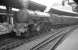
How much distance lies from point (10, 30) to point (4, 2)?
2.49m

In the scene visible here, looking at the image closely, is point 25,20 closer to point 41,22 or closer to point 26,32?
point 26,32

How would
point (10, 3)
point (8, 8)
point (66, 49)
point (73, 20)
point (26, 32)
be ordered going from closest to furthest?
point (66, 49)
point (26, 32)
point (10, 3)
point (8, 8)
point (73, 20)

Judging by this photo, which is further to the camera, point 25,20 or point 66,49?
point 25,20

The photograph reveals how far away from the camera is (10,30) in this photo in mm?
10453

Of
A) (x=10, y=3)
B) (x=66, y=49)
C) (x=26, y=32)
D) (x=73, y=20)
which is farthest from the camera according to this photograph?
(x=73, y=20)

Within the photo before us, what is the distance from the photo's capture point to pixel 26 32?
10.2m

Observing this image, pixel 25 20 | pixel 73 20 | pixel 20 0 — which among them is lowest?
pixel 73 20

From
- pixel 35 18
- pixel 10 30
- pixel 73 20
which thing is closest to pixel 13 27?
pixel 10 30

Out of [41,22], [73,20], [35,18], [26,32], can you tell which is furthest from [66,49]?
[73,20]

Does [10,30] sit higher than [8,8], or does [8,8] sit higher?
[8,8]

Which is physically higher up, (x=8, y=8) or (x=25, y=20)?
(x=8, y=8)

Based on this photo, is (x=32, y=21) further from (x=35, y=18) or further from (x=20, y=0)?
(x=20, y=0)

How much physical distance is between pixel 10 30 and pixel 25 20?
1575mm

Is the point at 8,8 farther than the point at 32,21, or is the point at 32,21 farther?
the point at 8,8
